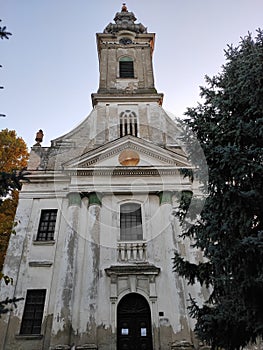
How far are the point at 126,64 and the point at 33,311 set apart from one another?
1699 cm

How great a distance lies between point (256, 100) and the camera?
7727mm

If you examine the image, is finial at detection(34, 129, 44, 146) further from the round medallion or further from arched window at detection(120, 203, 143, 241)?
arched window at detection(120, 203, 143, 241)

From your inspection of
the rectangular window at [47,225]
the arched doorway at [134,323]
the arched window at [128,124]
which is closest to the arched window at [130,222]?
the arched doorway at [134,323]

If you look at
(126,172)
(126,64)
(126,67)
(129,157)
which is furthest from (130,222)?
(126,64)

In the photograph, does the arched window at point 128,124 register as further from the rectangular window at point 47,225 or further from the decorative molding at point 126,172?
the rectangular window at point 47,225

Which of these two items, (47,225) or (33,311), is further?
(47,225)

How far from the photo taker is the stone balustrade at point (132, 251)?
552 inches

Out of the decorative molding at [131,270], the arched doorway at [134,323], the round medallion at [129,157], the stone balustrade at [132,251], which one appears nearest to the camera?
the arched doorway at [134,323]

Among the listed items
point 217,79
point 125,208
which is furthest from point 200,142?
point 125,208

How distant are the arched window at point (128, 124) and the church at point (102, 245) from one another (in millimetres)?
70

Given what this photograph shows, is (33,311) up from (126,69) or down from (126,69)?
down

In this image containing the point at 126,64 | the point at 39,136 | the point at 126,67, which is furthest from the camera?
the point at 126,64

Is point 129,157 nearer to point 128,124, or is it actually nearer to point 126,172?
point 126,172

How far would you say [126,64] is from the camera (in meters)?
23.8
